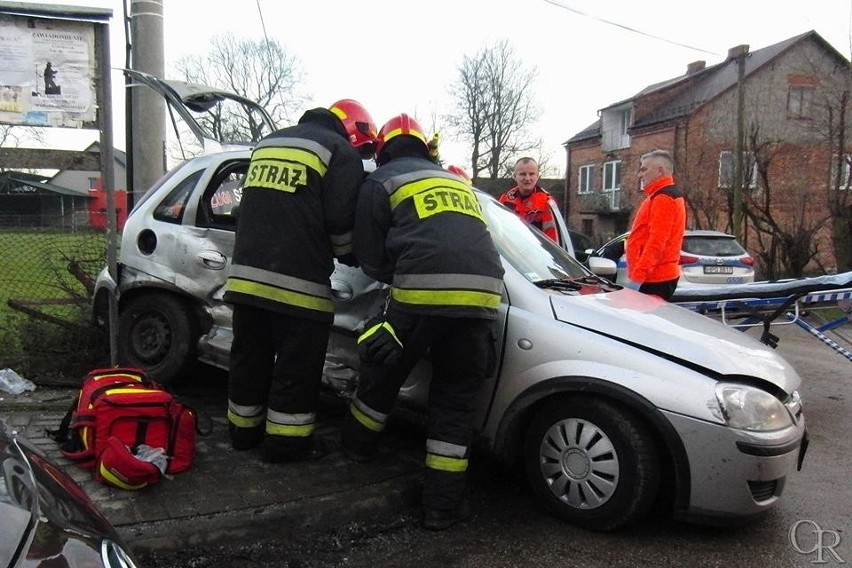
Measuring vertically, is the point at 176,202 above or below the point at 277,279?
above

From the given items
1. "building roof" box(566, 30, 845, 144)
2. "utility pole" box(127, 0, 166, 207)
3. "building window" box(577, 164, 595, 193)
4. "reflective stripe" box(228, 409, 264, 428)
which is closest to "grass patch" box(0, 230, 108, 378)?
"utility pole" box(127, 0, 166, 207)

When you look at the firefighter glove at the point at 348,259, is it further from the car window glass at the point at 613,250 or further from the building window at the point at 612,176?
the building window at the point at 612,176

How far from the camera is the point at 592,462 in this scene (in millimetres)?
3195

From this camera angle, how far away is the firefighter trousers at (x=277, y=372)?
11.4 feet

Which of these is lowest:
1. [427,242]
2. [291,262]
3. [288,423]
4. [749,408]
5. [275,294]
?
[288,423]

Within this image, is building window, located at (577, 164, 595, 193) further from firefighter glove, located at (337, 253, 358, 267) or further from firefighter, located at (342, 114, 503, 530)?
firefighter, located at (342, 114, 503, 530)

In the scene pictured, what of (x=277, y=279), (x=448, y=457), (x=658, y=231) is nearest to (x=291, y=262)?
(x=277, y=279)

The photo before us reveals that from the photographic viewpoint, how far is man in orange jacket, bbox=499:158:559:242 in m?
6.12

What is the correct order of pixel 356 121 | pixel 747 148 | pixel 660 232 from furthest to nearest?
pixel 747 148 → pixel 660 232 → pixel 356 121

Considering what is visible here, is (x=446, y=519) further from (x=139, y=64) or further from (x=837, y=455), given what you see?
(x=139, y=64)

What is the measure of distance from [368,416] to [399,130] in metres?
1.49

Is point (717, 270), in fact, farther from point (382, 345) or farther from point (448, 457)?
point (382, 345)

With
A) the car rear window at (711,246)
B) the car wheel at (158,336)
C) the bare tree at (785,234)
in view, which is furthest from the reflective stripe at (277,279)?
the bare tree at (785,234)

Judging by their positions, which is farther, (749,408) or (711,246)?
(711,246)
